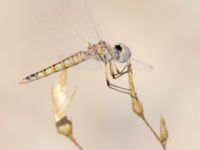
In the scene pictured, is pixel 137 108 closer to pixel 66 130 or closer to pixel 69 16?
pixel 66 130

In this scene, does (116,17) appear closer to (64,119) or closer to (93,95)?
(93,95)

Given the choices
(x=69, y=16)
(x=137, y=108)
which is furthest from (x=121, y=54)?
(x=69, y=16)

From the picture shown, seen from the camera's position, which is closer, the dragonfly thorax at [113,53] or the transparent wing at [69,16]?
the dragonfly thorax at [113,53]

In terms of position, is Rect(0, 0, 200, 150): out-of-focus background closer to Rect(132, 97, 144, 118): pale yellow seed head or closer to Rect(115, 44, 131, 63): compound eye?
Rect(115, 44, 131, 63): compound eye

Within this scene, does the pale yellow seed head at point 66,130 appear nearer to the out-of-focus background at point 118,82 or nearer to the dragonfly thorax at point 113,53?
the dragonfly thorax at point 113,53

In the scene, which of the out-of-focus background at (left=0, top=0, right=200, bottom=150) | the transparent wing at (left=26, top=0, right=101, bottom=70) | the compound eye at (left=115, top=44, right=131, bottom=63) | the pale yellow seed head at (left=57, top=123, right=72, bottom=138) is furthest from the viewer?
the out-of-focus background at (left=0, top=0, right=200, bottom=150)

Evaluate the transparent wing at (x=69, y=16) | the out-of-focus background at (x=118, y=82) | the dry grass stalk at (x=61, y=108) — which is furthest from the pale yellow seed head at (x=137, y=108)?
the out-of-focus background at (x=118, y=82)

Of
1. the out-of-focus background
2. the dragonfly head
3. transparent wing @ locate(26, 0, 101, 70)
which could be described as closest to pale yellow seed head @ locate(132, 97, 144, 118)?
the dragonfly head

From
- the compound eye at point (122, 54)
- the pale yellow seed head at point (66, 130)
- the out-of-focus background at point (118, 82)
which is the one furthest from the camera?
the out-of-focus background at point (118, 82)
